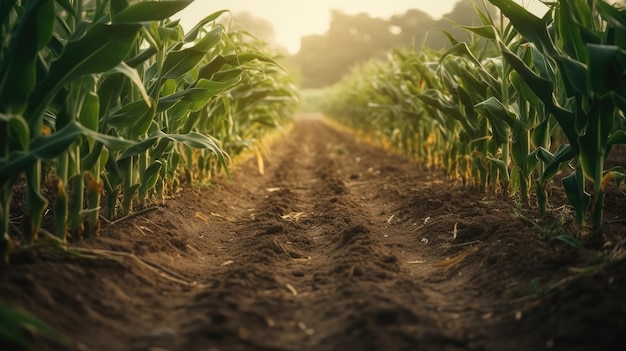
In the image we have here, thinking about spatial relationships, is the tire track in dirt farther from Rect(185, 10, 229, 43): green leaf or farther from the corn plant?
Rect(185, 10, 229, 43): green leaf

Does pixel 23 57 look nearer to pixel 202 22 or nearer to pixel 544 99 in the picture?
pixel 202 22

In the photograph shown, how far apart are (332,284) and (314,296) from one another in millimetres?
155

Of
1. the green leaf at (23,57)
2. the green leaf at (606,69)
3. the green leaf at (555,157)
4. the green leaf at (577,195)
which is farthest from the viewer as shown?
the green leaf at (555,157)

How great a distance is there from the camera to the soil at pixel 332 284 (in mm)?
2008

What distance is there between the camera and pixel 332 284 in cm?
270

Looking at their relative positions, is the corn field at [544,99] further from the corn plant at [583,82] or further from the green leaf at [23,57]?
the green leaf at [23,57]

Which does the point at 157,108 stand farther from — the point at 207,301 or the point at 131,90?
the point at 207,301

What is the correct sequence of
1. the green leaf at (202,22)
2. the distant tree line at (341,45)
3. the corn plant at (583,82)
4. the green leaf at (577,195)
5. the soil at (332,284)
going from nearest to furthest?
the soil at (332,284) → the corn plant at (583,82) → the green leaf at (577,195) → the green leaf at (202,22) → the distant tree line at (341,45)

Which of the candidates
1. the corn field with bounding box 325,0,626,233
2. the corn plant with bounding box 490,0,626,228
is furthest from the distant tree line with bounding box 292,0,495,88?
the corn plant with bounding box 490,0,626,228

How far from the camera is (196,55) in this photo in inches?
129

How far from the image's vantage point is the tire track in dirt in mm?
2012

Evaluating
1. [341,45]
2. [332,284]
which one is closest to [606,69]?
[332,284]

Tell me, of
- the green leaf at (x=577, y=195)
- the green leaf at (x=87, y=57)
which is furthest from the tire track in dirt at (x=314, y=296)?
the green leaf at (x=87, y=57)

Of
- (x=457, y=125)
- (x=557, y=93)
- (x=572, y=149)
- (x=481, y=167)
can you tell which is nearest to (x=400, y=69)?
(x=457, y=125)
